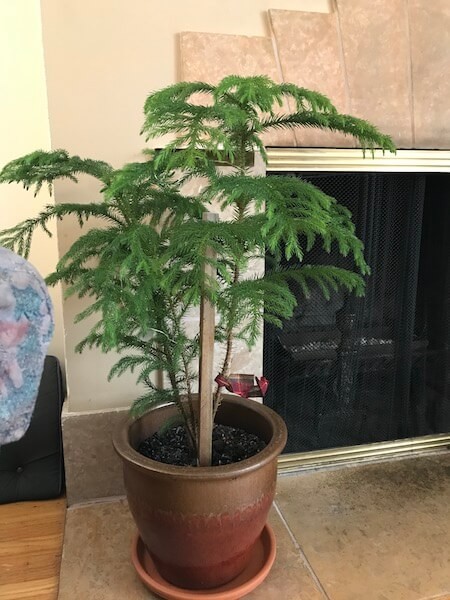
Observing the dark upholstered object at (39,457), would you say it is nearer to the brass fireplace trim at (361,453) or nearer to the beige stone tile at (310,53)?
the brass fireplace trim at (361,453)

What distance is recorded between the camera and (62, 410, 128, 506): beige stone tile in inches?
55.6

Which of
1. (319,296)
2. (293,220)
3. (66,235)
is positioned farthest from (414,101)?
(66,235)

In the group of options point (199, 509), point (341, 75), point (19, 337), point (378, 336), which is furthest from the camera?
point (378, 336)

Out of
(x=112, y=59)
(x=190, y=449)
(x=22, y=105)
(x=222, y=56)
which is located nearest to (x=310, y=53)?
(x=222, y=56)

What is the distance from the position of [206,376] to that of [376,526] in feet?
2.35

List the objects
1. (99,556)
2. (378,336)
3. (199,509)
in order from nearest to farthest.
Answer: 1. (199,509)
2. (99,556)
3. (378,336)

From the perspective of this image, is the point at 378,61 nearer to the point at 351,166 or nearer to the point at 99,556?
the point at 351,166

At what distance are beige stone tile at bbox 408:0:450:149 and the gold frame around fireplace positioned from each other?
2.1 inches

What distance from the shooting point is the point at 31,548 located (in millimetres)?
1289

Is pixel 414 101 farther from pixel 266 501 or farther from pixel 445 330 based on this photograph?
pixel 266 501

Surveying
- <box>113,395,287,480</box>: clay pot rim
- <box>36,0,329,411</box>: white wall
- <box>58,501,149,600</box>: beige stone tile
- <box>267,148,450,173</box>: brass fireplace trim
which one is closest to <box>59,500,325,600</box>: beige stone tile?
<box>58,501,149,600</box>: beige stone tile

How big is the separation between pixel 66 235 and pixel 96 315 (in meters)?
0.22

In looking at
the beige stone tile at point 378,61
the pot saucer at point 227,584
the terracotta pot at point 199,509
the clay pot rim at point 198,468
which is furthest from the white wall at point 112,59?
the pot saucer at point 227,584

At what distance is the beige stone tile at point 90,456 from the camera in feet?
4.64
